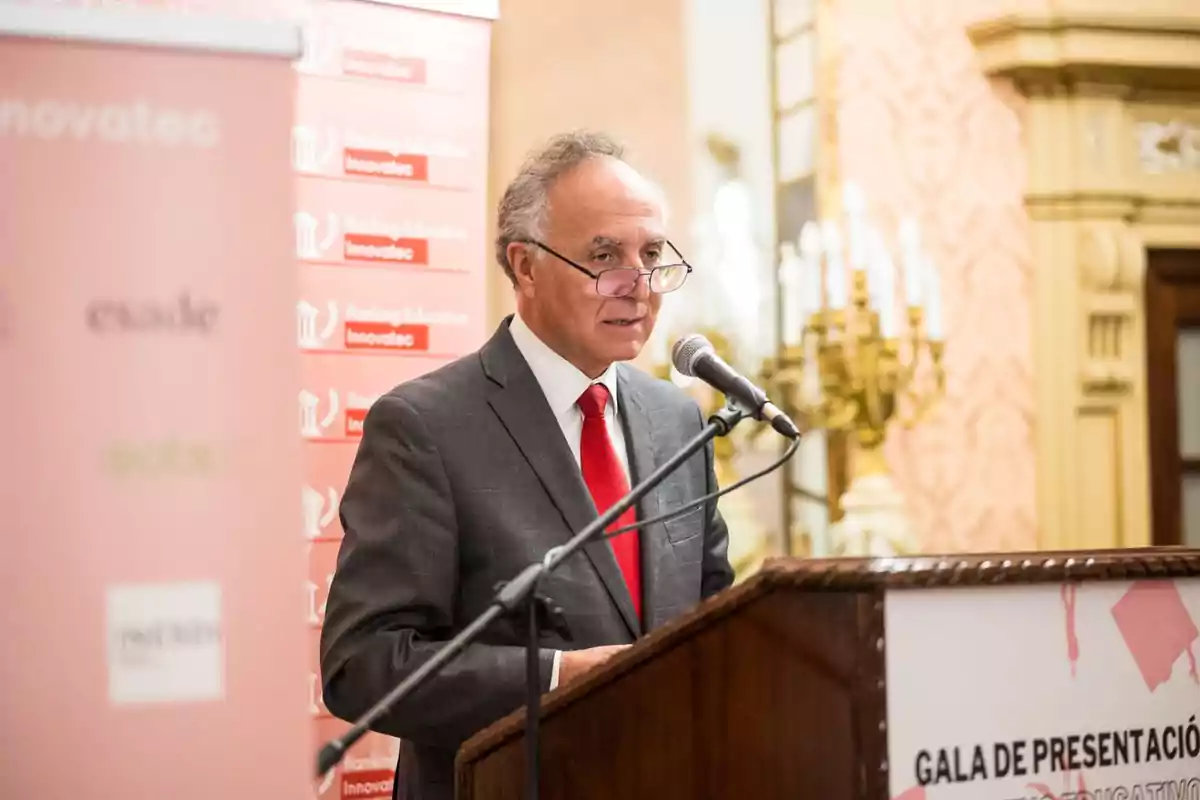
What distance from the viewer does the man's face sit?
222cm

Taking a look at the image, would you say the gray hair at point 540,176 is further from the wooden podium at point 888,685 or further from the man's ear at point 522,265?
the wooden podium at point 888,685

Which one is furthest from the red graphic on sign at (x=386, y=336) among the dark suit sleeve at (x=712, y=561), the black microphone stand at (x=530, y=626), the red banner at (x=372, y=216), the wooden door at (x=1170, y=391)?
the wooden door at (x=1170, y=391)

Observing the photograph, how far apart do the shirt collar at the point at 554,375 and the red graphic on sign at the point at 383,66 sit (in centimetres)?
99

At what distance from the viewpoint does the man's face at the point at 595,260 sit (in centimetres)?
222

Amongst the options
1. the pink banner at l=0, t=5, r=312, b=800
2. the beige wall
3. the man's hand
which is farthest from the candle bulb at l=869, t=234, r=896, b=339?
the pink banner at l=0, t=5, r=312, b=800

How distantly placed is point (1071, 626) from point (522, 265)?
1250mm

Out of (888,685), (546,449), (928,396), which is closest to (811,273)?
(928,396)

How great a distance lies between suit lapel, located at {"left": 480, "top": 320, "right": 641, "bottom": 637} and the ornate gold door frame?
2.31 m

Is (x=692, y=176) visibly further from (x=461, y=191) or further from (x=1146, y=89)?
(x=1146, y=89)

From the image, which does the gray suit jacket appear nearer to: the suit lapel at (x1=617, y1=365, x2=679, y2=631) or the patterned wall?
the suit lapel at (x1=617, y1=365, x2=679, y2=631)

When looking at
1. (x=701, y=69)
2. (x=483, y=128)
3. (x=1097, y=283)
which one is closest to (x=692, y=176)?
(x=701, y=69)

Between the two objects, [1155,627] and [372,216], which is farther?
[372,216]

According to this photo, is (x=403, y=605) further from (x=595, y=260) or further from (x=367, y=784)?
(x=367, y=784)

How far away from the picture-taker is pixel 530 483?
2.10 meters
